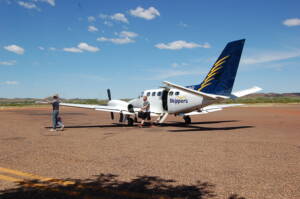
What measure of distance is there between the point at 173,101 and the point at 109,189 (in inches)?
562

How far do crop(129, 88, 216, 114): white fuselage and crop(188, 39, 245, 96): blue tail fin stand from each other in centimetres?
108

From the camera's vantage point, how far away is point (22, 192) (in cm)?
488

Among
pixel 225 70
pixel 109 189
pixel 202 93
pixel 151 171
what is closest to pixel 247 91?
pixel 225 70

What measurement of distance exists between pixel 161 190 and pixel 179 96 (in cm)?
1379

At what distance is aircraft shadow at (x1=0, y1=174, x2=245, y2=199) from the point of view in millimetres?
4688

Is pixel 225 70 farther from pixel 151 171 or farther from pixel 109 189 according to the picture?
pixel 109 189

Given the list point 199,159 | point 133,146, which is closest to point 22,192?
point 199,159

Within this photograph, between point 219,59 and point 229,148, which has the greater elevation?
point 219,59

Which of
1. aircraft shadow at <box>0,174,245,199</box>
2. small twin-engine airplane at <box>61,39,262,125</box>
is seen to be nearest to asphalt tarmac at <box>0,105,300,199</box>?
aircraft shadow at <box>0,174,245,199</box>

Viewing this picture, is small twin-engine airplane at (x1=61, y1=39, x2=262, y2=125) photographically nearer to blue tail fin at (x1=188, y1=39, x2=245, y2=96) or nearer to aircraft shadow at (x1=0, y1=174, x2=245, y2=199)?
blue tail fin at (x1=188, y1=39, x2=245, y2=96)

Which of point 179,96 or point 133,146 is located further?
point 179,96

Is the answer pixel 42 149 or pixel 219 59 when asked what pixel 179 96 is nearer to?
pixel 219 59

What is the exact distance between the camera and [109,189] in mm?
5070

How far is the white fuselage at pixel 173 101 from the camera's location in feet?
57.3
